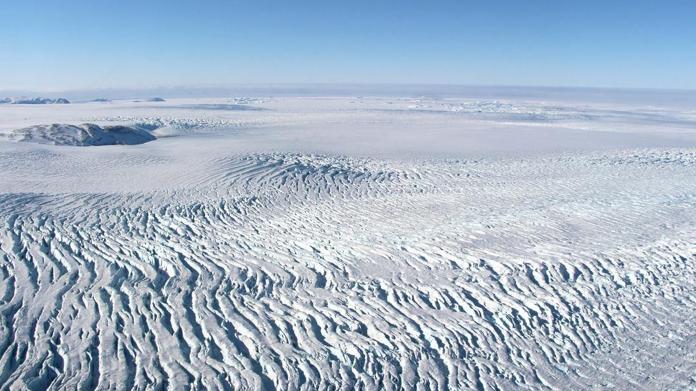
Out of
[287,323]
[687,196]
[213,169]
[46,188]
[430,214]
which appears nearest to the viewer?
[287,323]

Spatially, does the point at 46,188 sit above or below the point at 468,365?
above

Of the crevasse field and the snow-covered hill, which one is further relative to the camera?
the snow-covered hill

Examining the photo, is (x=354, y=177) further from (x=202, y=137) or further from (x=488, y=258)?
(x=202, y=137)

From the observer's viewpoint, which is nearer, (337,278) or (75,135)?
(337,278)

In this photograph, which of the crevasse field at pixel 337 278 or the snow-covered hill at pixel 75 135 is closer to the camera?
the crevasse field at pixel 337 278

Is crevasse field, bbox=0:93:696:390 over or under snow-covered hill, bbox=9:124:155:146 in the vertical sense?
under

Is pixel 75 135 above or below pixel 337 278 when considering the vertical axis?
above

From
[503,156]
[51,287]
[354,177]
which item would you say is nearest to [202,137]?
[354,177]

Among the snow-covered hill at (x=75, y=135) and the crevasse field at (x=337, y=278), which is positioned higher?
the snow-covered hill at (x=75, y=135)
